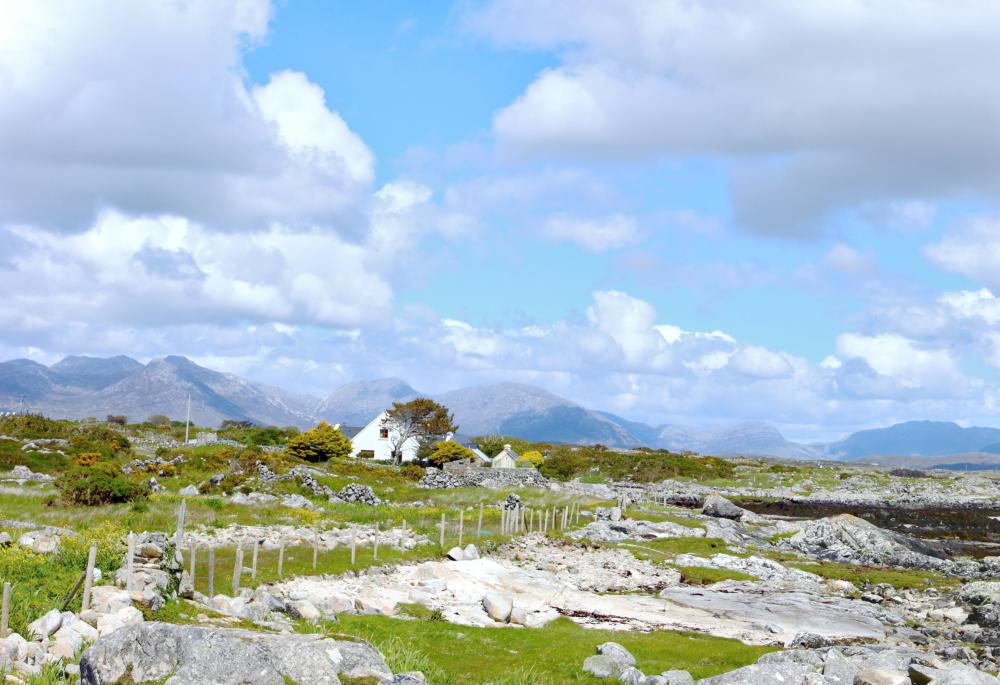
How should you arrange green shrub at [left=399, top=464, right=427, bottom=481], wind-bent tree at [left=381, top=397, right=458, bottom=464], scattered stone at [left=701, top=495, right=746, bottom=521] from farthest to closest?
wind-bent tree at [left=381, top=397, right=458, bottom=464] → green shrub at [left=399, top=464, right=427, bottom=481] → scattered stone at [left=701, top=495, right=746, bottom=521]

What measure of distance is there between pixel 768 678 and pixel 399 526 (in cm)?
3655

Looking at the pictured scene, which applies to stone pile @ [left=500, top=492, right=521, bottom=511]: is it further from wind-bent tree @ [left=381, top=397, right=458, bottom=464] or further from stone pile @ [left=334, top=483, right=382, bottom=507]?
wind-bent tree @ [left=381, top=397, right=458, bottom=464]

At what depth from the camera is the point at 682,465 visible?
153375 mm

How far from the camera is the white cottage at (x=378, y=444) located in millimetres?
119562

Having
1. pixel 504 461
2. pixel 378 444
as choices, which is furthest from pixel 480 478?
pixel 378 444

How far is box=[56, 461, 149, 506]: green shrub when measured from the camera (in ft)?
170

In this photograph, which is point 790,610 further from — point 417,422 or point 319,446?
point 417,422

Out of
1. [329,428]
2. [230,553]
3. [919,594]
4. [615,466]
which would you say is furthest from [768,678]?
[615,466]

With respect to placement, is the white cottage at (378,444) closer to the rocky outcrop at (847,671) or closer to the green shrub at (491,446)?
the green shrub at (491,446)

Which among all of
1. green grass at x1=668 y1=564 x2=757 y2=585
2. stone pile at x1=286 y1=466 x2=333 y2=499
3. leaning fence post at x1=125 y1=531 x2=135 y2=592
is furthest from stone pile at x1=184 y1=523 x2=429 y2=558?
stone pile at x1=286 y1=466 x2=333 y2=499

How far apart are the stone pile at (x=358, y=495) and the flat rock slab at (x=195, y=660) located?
Result: 5377 centimetres

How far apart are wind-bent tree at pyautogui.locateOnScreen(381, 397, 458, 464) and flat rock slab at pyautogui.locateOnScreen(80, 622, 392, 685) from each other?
313 feet

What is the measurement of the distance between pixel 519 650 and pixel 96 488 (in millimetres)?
32333

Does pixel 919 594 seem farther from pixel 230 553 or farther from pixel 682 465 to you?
pixel 682 465
